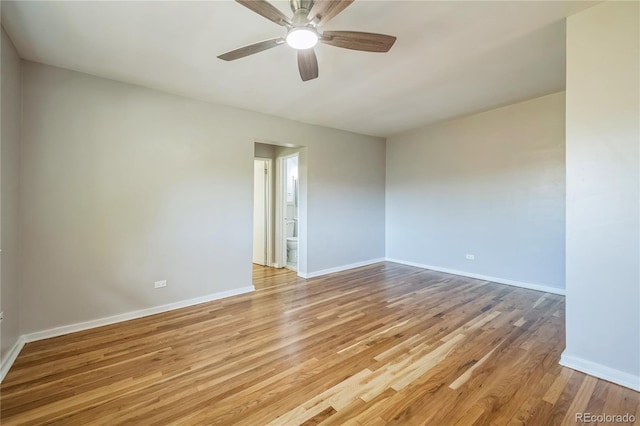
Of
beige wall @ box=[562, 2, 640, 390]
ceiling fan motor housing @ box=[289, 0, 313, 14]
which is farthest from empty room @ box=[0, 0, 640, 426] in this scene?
ceiling fan motor housing @ box=[289, 0, 313, 14]

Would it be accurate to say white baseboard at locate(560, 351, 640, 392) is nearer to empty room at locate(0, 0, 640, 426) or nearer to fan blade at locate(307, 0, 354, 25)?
empty room at locate(0, 0, 640, 426)

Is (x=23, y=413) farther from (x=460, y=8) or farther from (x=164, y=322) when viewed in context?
(x=460, y=8)

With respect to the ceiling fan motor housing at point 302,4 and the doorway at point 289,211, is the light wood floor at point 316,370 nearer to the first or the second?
the doorway at point 289,211

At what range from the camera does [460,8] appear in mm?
1928

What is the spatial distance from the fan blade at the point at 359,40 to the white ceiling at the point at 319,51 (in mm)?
292

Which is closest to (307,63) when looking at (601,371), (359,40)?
(359,40)

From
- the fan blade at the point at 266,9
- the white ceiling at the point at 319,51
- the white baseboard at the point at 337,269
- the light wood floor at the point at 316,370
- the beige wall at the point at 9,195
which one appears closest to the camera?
the fan blade at the point at 266,9

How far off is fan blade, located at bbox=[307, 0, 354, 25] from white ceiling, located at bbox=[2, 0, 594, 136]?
43 centimetres

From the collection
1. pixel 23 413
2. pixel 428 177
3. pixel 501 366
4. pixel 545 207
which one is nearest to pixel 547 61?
pixel 545 207

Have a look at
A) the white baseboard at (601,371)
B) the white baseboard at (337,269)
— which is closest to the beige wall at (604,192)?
the white baseboard at (601,371)

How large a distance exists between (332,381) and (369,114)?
371cm

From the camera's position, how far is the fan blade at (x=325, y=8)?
58.5 inches

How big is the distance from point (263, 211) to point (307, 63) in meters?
3.95

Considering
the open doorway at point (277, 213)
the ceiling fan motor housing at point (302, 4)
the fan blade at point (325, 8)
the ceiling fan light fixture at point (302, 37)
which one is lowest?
the open doorway at point (277, 213)
